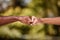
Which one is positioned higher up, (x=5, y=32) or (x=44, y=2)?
(x=44, y=2)

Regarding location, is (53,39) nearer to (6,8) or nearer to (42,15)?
(42,15)

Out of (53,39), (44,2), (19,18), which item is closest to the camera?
(19,18)

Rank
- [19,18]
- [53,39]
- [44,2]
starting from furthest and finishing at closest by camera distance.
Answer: [44,2] → [53,39] → [19,18]

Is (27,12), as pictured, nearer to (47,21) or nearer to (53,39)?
(53,39)

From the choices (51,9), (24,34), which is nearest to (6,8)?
(24,34)

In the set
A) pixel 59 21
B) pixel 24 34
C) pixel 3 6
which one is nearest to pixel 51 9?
pixel 24 34

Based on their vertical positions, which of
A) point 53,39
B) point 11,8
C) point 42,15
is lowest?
point 53,39

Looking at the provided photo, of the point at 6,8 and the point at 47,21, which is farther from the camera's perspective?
the point at 6,8
